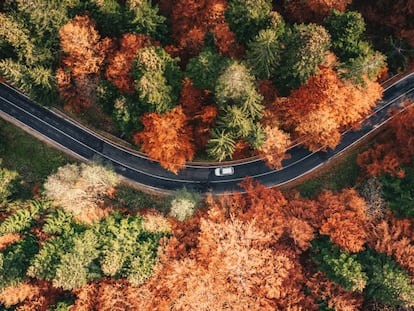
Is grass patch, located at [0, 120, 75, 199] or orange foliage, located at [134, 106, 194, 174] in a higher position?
grass patch, located at [0, 120, 75, 199]

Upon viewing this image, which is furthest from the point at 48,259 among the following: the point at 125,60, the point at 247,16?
the point at 247,16

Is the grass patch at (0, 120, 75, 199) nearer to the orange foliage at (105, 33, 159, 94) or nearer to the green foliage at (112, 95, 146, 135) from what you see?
the green foliage at (112, 95, 146, 135)

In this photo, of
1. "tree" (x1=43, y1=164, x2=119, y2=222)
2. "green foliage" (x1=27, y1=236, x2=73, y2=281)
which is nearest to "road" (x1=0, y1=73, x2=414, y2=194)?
→ "tree" (x1=43, y1=164, x2=119, y2=222)

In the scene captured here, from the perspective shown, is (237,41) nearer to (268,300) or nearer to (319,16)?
(319,16)

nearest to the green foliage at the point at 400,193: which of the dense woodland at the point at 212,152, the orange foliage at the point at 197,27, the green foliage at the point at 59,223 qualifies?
the dense woodland at the point at 212,152

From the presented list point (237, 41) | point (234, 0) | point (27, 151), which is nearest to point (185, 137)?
point (237, 41)

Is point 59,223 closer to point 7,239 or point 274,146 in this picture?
point 7,239
